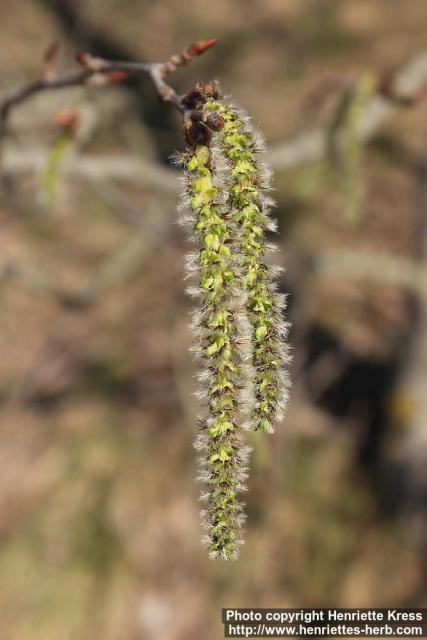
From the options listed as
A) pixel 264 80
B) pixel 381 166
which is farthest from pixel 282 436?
pixel 264 80

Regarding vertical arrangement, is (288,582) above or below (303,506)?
below

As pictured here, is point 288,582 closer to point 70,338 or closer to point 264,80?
point 70,338

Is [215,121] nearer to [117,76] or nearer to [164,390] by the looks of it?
[117,76]

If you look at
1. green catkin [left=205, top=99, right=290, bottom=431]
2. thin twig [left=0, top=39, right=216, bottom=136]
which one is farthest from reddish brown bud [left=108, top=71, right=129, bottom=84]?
green catkin [left=205, top=99, right=290, bottom=431]

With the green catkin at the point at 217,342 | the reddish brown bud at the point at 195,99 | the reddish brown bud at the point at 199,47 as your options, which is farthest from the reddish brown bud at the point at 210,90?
the reddish brown bud at the point at 199,47

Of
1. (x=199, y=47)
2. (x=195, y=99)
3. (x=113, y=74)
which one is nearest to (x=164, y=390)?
(x=113, y=74)

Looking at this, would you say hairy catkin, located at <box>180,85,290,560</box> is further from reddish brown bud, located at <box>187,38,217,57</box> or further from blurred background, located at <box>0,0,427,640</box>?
blurred background, located at <box>0,0,427,640</box>
